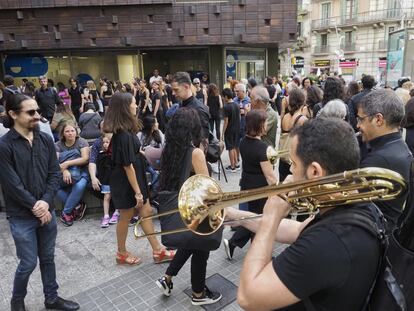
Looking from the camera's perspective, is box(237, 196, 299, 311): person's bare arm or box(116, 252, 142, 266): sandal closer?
box(237, 196, 299, 311): person's bare arm

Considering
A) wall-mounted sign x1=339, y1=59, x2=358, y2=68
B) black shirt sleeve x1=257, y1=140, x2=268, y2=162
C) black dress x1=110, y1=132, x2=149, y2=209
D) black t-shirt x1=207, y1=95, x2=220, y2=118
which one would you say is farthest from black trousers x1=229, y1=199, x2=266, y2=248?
wall-mounted sign x1=339, y1=59, x2=358, y2=68

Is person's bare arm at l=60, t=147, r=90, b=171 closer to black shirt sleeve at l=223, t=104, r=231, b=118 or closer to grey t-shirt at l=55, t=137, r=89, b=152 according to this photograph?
grey t-shirt at l=55, t=137, r=89, b=152

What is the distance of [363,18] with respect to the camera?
127 ft

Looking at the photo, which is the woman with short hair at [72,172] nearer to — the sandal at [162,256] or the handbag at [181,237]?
the sandal at [162,256]

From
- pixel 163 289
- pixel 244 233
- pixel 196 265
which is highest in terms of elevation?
pixel 196 265

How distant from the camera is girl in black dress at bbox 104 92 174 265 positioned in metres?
3.51

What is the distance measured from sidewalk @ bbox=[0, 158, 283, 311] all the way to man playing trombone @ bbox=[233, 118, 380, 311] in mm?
2038

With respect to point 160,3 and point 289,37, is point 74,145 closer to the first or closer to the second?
point 160,3

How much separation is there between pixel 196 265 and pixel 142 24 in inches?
604

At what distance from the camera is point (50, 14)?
1605cm

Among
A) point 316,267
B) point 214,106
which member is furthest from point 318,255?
point 214,106

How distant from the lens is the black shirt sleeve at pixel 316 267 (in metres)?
1.22

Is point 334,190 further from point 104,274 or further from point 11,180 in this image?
point 104,274

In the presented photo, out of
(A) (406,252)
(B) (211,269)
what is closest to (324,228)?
(A) (406,252)
